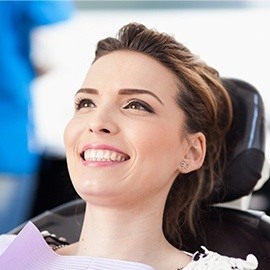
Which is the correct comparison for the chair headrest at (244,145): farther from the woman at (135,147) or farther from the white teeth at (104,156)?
the white teeth at (104,156)

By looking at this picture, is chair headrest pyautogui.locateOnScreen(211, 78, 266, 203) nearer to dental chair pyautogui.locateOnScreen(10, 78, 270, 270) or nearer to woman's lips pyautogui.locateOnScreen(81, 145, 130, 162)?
dental chair pyautogui.locateOnScreen(10, 78, 270, 270)

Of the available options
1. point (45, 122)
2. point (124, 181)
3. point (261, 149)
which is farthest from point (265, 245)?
point (45, 122)

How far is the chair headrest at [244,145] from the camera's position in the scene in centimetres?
168

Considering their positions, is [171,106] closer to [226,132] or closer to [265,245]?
[226,132]

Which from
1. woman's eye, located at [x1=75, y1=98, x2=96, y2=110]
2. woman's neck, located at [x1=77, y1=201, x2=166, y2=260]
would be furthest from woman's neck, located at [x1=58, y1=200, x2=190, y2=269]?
woman's eye, located at [x1=75, y1=98, x2=96, y2=110]

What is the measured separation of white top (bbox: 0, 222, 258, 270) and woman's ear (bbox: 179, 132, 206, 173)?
194 mm

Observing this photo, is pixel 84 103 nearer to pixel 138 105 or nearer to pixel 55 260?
pixel 138 105

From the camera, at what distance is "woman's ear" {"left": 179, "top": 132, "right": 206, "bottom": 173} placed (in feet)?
5.21

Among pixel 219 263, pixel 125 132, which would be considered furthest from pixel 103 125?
pixel 219 263

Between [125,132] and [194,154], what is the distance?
0.71 ft

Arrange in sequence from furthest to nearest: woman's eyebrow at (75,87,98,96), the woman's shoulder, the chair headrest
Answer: the chair headrest < woman's eyebrow at (75,87,98,96) < the woman's shoulder

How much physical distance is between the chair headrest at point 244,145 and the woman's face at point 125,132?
17 centimetres

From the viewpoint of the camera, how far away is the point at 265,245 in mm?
1584

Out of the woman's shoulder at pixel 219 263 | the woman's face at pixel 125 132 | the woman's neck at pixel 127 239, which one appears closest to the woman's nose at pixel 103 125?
the woman's face at pixel 125 132
